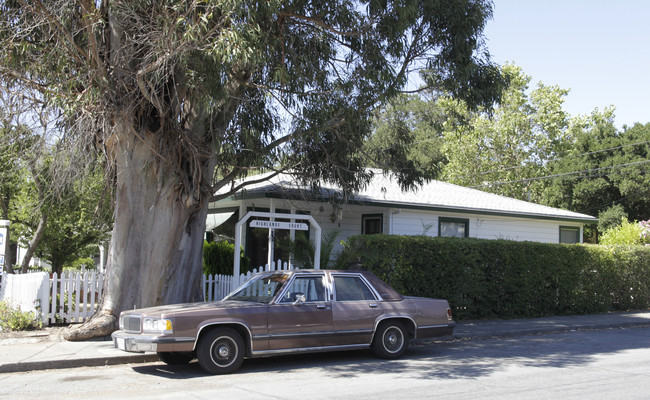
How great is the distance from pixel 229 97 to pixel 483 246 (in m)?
8.12

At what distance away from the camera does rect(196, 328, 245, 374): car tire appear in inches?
338

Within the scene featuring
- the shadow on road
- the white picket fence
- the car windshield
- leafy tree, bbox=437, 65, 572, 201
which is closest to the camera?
the shadow on road

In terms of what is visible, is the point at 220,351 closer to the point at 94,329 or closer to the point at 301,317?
the point at 301,317

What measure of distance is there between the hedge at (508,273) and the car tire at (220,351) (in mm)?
5647

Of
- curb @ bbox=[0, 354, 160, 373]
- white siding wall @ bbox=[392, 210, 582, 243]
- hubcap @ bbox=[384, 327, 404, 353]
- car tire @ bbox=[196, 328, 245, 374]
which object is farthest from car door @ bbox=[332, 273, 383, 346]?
white siding wall @ bbox=[392, 210, 582, 243]

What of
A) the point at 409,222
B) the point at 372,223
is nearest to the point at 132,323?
the point at 372,223

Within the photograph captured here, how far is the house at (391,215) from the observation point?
1758 cm

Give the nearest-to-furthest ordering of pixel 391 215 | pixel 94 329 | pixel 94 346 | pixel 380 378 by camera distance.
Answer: pixel 380 378, pixel 94 346, pixel 94 329, pixel 391 215

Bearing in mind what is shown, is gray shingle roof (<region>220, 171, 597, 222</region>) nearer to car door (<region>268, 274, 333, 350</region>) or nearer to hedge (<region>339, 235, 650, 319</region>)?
hedge (<region>339, 235, 650, 319</region>)

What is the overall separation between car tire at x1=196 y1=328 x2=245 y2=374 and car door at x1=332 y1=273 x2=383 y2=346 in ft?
5.48

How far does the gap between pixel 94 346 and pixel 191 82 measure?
508 centimetres

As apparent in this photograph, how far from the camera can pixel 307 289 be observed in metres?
9.76

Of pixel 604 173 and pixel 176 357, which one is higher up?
pixel 604 173

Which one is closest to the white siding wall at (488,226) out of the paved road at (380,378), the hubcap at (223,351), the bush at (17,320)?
the paved road at (380,378)
